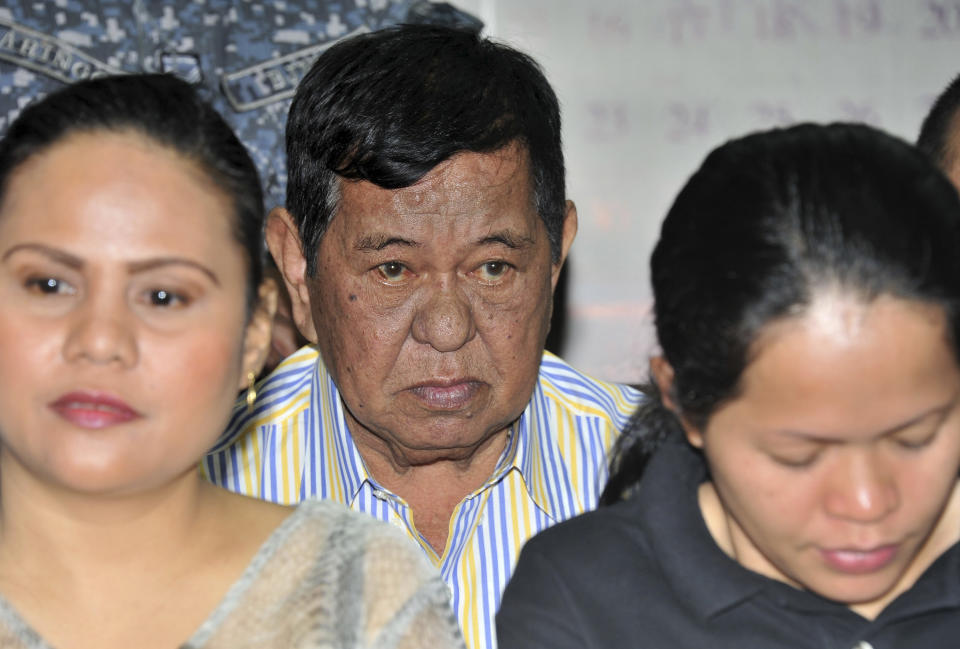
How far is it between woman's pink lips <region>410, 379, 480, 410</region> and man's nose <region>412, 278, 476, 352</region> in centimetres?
7

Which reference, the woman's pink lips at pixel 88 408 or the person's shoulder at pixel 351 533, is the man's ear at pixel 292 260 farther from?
the woman's pink lips at pixel 88 408

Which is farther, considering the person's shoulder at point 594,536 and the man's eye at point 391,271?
the man's eye at point 391,271

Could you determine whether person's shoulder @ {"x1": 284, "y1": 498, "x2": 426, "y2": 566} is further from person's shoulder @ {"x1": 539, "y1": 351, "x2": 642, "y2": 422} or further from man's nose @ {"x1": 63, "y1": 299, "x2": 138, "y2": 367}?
person's shoulder @ {"x1": 539, "y1": 351, "x2": 642, "y2": 422}

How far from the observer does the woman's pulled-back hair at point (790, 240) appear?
4.17ft

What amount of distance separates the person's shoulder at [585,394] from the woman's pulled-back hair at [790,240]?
0.90 m

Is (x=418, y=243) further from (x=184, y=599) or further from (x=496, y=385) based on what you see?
(x=184, y=599)

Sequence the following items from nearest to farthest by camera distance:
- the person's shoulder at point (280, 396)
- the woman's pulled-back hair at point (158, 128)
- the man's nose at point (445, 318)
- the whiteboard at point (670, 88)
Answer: the woman's pulled-back hair at point (158, 128), the man's nose at point (445, 318), the person's shoulder at point (280, 396), the whiteboard at point (670, 88)

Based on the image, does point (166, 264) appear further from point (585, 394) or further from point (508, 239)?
point (585, 394)

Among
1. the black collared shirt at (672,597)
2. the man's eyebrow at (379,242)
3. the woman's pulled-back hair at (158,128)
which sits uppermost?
the woman's pulled-back hair at (158,128)

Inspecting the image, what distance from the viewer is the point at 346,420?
7.23 ft

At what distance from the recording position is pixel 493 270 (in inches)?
77.9

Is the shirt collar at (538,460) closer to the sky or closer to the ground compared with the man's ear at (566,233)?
closer to the ground

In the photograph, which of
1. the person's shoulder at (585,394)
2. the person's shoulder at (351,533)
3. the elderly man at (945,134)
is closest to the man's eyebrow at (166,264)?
the person's shoulder at (351,533)

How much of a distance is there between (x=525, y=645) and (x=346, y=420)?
0.82 meters
